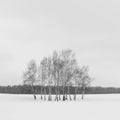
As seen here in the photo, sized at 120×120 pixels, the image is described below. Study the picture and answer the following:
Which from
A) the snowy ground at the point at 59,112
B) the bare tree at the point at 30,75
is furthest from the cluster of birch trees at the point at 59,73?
the snowy ground at the point at 59,112

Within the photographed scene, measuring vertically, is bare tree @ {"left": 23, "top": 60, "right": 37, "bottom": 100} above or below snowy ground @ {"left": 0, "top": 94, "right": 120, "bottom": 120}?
above

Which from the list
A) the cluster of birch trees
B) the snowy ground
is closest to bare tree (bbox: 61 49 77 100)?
the cluster of birch trees

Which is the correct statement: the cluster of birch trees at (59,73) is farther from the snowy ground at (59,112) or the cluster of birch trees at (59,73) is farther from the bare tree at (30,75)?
the snowy ground at (59,112)

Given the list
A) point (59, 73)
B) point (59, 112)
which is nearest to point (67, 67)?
point (59, 73)

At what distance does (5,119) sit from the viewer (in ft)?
49.2

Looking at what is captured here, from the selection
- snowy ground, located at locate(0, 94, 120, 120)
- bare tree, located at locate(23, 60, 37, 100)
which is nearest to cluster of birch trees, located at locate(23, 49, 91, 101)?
bare tree, located at locate(23, 60, 37, 100)

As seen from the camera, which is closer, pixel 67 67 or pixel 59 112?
pixel 59 112

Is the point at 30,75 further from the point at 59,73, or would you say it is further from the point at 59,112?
the point at 59,112

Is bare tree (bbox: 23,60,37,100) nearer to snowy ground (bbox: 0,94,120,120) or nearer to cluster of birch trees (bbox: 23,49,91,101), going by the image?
cluster of birch trees (bbox: 23,49,91,101)

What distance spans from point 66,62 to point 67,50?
9.08ft

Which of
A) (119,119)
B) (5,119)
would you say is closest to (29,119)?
(5,119)

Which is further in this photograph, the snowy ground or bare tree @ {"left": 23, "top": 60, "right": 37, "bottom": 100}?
bare tree @ {"left": 23, "top": 60, "right": 37, "bottom": 100}

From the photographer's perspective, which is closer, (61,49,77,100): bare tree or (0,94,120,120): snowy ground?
(0,94,120,120): snowy ground

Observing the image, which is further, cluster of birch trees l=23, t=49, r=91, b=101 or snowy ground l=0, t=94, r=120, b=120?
cluster of birch trees l=23, t=49, r=91, b=101
